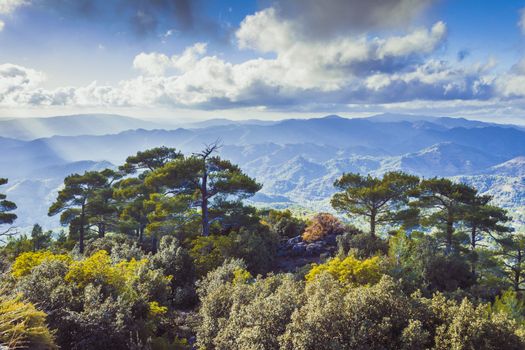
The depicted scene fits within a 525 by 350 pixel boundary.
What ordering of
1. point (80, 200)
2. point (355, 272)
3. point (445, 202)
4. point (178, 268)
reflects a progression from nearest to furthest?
point (355, 272) → point (178, 268) → point (445, 202) → point (80, 200)

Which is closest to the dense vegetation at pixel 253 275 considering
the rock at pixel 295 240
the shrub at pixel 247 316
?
the shrub at pixel 247 316

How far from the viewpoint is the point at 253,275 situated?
17.8 meters

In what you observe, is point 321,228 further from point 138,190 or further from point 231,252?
point 138,190

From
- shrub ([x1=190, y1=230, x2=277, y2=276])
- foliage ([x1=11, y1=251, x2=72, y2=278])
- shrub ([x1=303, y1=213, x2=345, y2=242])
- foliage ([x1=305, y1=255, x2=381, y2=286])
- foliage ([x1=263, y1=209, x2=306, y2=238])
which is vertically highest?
foliage ([x1=11, y1=251, x2=72, y2=278])

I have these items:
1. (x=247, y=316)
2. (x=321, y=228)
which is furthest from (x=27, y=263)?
(x=321, y=228)

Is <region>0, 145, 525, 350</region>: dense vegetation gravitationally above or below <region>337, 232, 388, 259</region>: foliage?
above

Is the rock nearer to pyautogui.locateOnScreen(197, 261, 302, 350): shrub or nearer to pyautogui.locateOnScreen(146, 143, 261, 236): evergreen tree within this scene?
pyautogui.locateOnScreen(146, 143, 261, 236): evergreen tree

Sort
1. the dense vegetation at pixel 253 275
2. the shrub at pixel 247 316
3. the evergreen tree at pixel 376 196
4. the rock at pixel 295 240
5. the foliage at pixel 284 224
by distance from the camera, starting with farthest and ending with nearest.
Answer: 1. the foliage at pixel 284 224
2. the evergreen tree at pixel 376 196
3. the rock at pixel 295 240
4. the shrub at pixel 247 316
5. the dense vegetation at pixel 253 275

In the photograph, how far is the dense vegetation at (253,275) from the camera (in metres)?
6.84

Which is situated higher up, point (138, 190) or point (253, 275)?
point (138, 190)

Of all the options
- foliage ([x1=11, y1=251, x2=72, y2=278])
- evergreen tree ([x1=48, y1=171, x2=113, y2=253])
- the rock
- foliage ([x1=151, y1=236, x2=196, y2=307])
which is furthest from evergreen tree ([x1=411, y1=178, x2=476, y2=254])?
evergreen tree ([x1=48, y1=171, x2=113, y2=253])

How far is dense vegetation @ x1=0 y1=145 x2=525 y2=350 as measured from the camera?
22.5 feet

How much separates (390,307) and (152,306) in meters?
6.62

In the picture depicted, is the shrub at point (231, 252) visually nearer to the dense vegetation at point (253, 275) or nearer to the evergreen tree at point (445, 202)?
the dense vegetation at point (253, 275)
